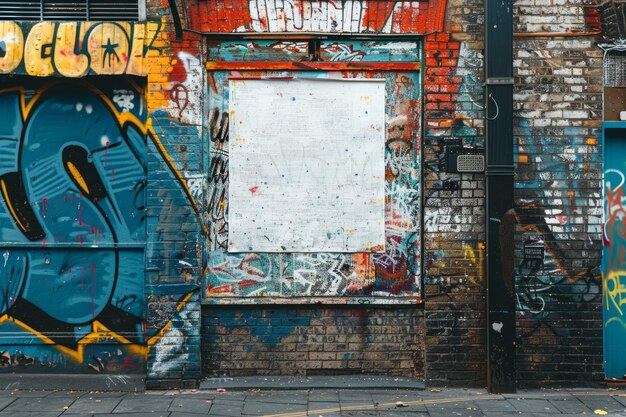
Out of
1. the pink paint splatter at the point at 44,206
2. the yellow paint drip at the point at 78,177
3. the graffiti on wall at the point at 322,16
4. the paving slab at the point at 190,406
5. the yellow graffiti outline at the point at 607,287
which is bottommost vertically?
the paving slab at the point at 190,406

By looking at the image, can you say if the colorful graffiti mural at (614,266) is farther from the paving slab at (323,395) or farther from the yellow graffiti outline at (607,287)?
the paving slab at (323,395)

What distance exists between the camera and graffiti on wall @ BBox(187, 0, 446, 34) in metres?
7.10

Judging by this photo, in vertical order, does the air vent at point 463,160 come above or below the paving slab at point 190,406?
above

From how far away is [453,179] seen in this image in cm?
712

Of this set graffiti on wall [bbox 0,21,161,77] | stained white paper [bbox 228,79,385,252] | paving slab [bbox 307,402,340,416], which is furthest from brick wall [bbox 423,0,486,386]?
graffiti on wall [bbox 0,21,161,77]

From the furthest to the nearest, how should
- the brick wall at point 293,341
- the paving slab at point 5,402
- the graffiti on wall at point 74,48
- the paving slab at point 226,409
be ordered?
the brick wall at point 293,341, the graffiti on wall at point 74,48, the paving slab at point 5,402, the paving slab at point 226,409

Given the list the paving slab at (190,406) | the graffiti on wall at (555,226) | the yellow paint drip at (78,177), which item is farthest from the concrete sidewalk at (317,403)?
the yellow paint drip at (78,177)

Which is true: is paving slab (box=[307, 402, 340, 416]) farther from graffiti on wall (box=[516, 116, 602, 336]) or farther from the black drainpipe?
graffiti on wall (box=[516, 116, 602, 336])

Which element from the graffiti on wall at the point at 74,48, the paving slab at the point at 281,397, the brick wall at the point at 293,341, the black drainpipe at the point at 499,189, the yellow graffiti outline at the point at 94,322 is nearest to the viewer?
the paving slab at the point at 281,397

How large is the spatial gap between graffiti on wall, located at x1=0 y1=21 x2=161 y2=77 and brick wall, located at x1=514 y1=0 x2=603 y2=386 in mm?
4048

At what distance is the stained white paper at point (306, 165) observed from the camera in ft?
23.7

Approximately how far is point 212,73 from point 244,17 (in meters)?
0.68

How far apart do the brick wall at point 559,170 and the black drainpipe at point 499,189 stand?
229 mm

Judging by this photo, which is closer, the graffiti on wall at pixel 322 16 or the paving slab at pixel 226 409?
the paving slab at pixel 226 409
